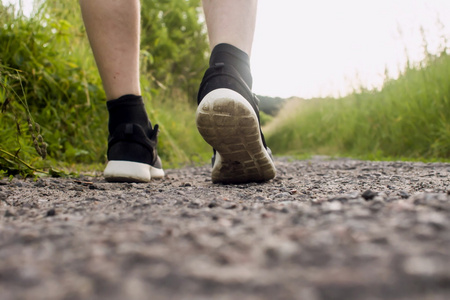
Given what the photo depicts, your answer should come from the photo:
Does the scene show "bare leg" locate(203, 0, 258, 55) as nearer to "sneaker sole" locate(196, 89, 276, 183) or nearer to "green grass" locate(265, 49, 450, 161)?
"sneaker sole" locate(196, 89, 276, 183)

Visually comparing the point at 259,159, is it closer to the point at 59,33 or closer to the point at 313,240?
the point at 313,240

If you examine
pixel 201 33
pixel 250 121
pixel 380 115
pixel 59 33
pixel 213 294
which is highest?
pixel 201 33

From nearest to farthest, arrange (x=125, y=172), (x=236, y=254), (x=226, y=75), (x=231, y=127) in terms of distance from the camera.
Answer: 1. (x=236, y=254)
2. (x=231, y=127)
3. (x=226, y=75)
4. (x=125, y=172)

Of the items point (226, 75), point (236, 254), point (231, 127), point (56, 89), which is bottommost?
point (236, 254)

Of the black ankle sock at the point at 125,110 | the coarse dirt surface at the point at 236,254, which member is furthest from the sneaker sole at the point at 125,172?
the coarse dirt surface at the point at 236,254

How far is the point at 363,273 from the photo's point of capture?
458mm

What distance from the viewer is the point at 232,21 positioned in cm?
149

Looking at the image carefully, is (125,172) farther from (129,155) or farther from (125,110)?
(125,110)

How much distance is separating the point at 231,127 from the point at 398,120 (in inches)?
109

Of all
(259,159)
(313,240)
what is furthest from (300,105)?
(313,240)

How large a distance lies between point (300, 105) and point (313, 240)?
26.2ft

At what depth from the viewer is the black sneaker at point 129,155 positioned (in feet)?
5.37

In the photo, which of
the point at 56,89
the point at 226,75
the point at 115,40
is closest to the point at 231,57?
the point at 226,75

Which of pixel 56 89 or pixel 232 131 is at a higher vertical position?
pixel 56 89
